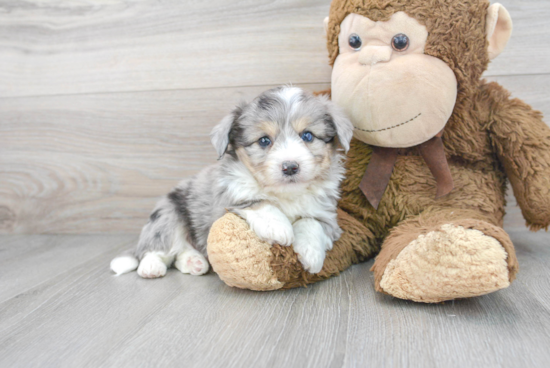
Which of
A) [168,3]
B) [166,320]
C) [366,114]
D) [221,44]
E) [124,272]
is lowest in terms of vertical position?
[124,272]

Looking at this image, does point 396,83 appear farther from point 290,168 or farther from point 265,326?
point 265,326

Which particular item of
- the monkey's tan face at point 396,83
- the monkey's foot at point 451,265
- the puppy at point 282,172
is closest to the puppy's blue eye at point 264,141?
the puppy at point 282,172

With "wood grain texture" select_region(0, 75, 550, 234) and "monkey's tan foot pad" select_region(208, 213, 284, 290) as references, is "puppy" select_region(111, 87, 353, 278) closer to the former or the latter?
"monkey's tan foot pad" select_region(208, 213, 284, 290)

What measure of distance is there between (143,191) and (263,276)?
4.66 feet

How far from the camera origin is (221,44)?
2518 millimetres

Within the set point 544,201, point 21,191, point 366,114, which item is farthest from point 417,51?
point 21,191

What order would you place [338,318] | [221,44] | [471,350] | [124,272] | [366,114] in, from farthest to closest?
[221,44], [124,272], [366,114], [338,318], [471,350]

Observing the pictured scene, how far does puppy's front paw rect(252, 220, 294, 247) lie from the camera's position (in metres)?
1.57

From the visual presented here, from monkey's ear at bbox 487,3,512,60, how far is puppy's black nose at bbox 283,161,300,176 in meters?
0.93

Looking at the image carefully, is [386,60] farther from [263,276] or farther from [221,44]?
[221,44]

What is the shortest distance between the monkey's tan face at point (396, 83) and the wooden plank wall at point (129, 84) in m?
0.73

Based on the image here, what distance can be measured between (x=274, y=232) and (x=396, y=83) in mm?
716

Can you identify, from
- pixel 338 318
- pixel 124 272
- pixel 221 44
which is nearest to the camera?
pixel 338 318

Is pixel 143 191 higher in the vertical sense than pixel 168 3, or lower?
lower
